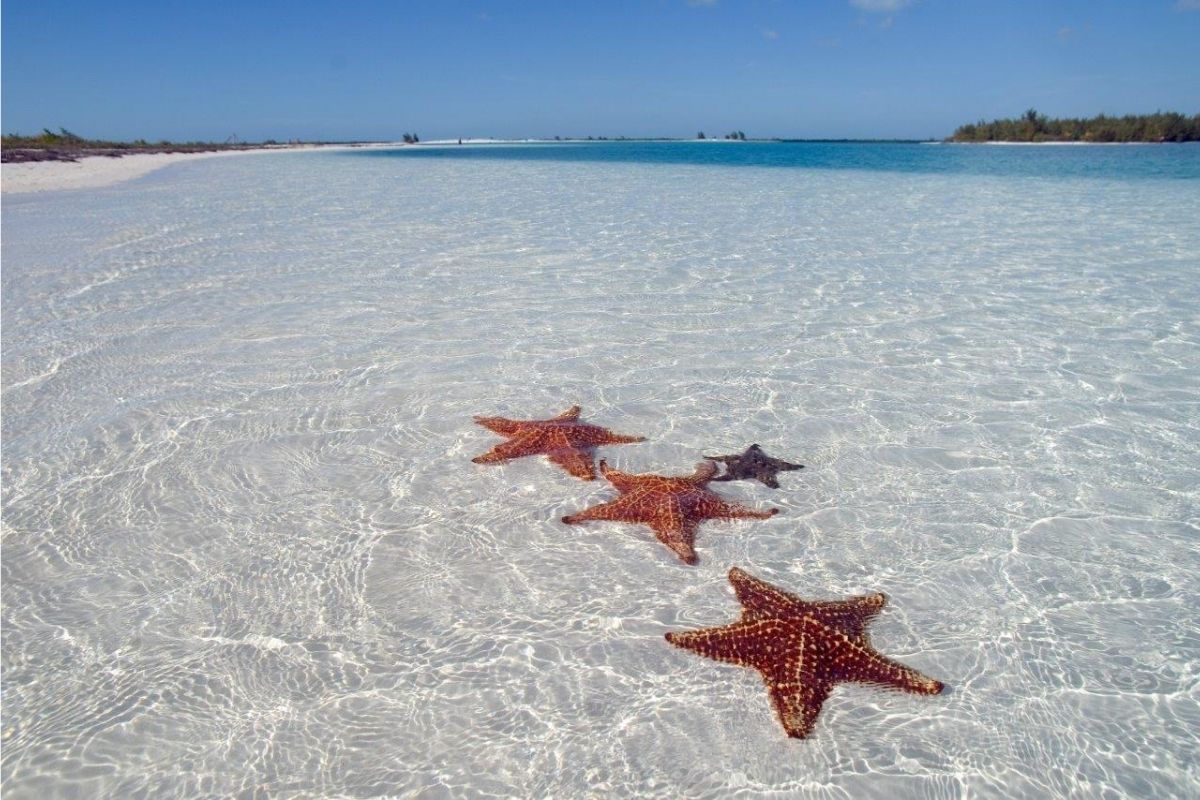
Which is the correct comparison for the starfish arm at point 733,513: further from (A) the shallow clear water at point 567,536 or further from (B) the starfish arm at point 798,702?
(B) the starfish arm at point 798,702

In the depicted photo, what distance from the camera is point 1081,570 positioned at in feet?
15.7

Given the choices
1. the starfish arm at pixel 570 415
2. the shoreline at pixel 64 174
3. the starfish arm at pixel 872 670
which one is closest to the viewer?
the starfish arm at pixel 872 670

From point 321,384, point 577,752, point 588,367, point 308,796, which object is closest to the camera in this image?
point 308,796

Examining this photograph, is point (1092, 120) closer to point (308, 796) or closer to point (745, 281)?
point (745, 281)

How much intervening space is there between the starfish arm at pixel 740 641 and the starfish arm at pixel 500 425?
10.2ft

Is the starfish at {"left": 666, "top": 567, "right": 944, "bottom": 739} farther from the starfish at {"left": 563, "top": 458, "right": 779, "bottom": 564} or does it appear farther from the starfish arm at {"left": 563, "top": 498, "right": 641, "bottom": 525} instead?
the starfish arm at {"left": 563, "top": 498, "right": 641, "bottom": 525}

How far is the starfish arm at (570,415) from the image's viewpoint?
6.81 metres

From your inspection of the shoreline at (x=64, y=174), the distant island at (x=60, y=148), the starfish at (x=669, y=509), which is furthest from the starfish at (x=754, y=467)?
the distant island at (x=60, y=148)

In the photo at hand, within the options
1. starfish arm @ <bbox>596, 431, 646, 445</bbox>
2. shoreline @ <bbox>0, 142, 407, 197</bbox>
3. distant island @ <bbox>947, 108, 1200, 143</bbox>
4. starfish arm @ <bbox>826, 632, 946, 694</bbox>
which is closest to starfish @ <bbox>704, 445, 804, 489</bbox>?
starfish arm @ <bbox>596, 431, 646, 445</bbox>

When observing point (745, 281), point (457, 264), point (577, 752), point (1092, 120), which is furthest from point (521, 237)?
point (1092, 120)

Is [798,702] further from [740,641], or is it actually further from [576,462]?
[576,462]

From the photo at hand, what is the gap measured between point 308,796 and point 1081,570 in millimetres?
5091

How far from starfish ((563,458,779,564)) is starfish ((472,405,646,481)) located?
714 millimetres

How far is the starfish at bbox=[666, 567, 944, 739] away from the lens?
139 inches
